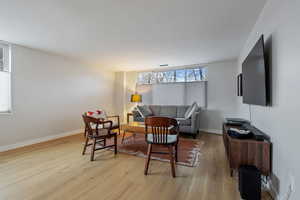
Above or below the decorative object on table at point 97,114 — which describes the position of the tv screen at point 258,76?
above

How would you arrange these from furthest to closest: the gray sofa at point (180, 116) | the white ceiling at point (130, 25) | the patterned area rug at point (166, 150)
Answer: the gray sofa at point (180, 116)
the patterned area rug at point (166, 150)
the white ceiling at point (130, 25)

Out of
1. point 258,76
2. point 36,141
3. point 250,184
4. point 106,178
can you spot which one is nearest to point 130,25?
point 258,76

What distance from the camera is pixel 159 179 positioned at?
1.88 m

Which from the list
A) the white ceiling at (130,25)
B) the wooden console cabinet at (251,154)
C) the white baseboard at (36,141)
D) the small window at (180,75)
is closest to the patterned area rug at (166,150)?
the wooden console cabinet at (251,154)

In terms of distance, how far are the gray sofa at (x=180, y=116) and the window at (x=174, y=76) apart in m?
1.07

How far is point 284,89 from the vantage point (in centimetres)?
133

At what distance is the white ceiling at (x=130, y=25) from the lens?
5.78 ft

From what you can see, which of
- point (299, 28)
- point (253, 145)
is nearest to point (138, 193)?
point (253, 145)

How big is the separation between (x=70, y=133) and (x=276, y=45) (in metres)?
4.96

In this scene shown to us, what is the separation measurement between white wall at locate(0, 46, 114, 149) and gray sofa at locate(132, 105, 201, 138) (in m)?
1.94

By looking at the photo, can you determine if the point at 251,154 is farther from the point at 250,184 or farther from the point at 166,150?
the point at 166,150

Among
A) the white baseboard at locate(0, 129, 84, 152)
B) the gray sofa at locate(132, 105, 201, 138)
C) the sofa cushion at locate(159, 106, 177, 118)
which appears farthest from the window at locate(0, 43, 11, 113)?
the sofa cushion at locate(159, 106, 177, 118)

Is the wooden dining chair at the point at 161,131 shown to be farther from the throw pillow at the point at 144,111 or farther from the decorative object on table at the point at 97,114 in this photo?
the throw pillow at the point at 144,111

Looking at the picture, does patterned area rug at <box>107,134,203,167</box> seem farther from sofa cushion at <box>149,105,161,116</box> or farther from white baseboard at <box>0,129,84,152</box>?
white baseboard at <box>0,129,84,152</box>
